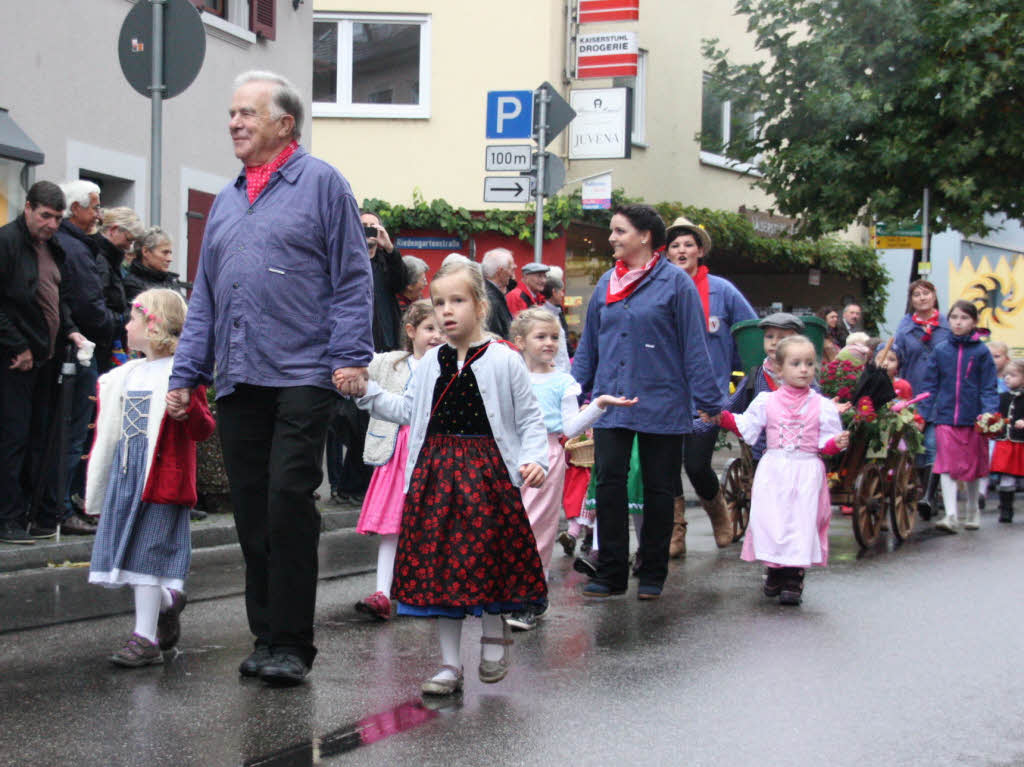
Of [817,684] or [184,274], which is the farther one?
[184,274]

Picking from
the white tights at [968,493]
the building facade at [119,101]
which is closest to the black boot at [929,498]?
the white tights at [968,493]

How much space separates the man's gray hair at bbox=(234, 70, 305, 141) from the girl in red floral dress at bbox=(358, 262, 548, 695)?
831mm

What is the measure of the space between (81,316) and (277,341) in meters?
4.06

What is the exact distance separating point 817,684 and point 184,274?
10.5 metres

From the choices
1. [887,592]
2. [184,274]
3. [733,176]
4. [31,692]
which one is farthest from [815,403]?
[733,176]

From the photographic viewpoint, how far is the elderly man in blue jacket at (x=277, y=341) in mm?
5328

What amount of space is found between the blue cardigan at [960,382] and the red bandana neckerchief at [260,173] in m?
8.15

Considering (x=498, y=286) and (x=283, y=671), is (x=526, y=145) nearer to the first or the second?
(x=498, y=286)

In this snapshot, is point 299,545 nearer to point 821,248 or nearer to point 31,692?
point 31,692

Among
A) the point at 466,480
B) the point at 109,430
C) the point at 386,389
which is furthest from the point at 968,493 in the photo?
the point at 109,430

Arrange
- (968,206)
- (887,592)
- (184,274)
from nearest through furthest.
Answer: (887,592) < (184,274) < (968,206)

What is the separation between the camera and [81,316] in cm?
900

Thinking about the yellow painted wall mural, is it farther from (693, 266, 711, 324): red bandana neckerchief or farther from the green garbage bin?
(693, 266, 711, 324): red bandana neckerchief

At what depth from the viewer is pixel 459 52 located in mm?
23141
